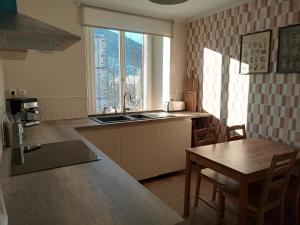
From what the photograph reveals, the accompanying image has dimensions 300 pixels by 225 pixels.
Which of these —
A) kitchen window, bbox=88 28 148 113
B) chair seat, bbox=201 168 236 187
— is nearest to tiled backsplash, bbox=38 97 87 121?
kitchen window, bbox=88 28 148 113

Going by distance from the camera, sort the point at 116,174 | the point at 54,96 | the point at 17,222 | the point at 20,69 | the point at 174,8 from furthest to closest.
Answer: the point at 174,8 < the point at 54,96 < the point at 20,69 < the point at 116,174 < the point at 17,222

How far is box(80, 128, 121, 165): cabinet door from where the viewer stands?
8.18 ft

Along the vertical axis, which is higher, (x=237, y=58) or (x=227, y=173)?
(x=237, y=58)

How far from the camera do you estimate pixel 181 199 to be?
8.14 feet

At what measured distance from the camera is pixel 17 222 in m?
0.75

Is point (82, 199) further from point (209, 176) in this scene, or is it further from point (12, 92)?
point (12, 92)

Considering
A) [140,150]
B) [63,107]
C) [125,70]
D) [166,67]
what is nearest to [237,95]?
[166,67]

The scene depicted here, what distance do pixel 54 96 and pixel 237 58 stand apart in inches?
93.2

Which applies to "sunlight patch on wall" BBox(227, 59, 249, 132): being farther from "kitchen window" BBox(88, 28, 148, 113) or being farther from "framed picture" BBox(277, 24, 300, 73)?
"kitchen window" BBox(88, 28, 148, 113)

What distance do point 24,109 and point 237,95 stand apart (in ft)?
8.32

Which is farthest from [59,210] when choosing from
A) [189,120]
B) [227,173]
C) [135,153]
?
[189,120]

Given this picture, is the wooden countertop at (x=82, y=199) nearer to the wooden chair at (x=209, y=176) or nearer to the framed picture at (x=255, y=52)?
the wooden chair at (x=209, y=176)

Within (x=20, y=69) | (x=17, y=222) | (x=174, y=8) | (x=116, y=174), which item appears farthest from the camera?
(x=174, y=8)

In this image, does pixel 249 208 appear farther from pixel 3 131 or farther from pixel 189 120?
pixel 3 131
